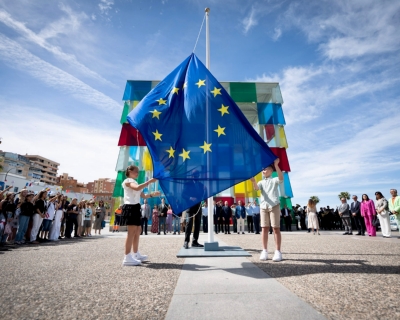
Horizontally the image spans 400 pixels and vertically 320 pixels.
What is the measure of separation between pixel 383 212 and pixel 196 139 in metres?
10.5

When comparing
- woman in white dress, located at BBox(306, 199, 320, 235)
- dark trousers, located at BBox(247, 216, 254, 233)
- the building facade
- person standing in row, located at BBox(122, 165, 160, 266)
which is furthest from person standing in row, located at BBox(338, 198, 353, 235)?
the building facade

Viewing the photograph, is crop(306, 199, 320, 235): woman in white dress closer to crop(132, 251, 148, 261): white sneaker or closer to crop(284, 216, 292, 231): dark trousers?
crop(284, 216, 292, 231): dark trousers

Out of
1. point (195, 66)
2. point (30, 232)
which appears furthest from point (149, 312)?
point (30, 232)

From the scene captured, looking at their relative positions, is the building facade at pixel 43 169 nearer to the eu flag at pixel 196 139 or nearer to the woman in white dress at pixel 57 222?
the woman in white dress at pixel 57 222

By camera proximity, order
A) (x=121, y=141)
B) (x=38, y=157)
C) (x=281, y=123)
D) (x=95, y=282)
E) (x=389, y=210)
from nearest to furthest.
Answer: (x=95, y=282) < (x=389, y=210) < (x=121, y=141) < (x=281, y=123) < (x=38, y=157)

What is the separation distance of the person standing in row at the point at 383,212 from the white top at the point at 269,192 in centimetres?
883

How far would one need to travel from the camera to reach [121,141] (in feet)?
57.7

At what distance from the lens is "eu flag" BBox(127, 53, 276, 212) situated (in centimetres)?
436

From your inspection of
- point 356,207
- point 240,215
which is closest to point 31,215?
point 240,215

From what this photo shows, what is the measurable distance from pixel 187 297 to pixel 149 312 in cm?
48

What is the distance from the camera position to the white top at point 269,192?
4.52 metres

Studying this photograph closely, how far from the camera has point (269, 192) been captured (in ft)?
15.1

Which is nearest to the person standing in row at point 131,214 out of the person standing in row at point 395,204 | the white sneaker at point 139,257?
the white sneaker at point 139,257

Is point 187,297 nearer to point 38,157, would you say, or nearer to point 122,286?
point 122,286
